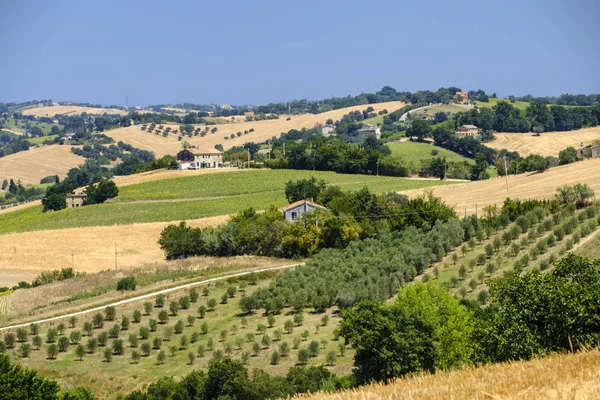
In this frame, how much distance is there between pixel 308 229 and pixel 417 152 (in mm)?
79850

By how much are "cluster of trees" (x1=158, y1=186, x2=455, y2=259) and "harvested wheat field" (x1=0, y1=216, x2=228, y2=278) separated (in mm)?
3633

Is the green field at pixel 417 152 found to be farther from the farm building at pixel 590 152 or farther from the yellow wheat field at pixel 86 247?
the yellow wheat field at pixel 86 247

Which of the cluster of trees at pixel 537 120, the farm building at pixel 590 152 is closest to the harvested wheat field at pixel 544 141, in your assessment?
the cluster of trees at pixel 537 120

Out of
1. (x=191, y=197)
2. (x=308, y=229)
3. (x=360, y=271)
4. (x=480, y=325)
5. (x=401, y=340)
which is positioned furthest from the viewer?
(x=191, y=197)

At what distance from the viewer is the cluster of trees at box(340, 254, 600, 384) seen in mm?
26484

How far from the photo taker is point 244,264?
224 ft

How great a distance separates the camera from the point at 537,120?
175125mm

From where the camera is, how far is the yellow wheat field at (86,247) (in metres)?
74.5

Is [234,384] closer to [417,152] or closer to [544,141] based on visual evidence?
[417,152]

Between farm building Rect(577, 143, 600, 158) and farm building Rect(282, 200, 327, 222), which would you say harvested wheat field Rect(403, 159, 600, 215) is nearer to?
farm building Rect(577, 143, 600, 158)

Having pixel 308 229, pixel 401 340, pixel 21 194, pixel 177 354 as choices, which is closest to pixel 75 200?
pixel 308 229

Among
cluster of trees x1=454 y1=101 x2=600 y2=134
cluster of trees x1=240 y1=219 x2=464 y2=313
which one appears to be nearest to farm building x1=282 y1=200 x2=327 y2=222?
cluster of trees x1=240 y1=219 x2=464 y2=313

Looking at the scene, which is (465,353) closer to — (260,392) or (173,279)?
(260,392)

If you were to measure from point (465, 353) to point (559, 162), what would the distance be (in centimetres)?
7073
